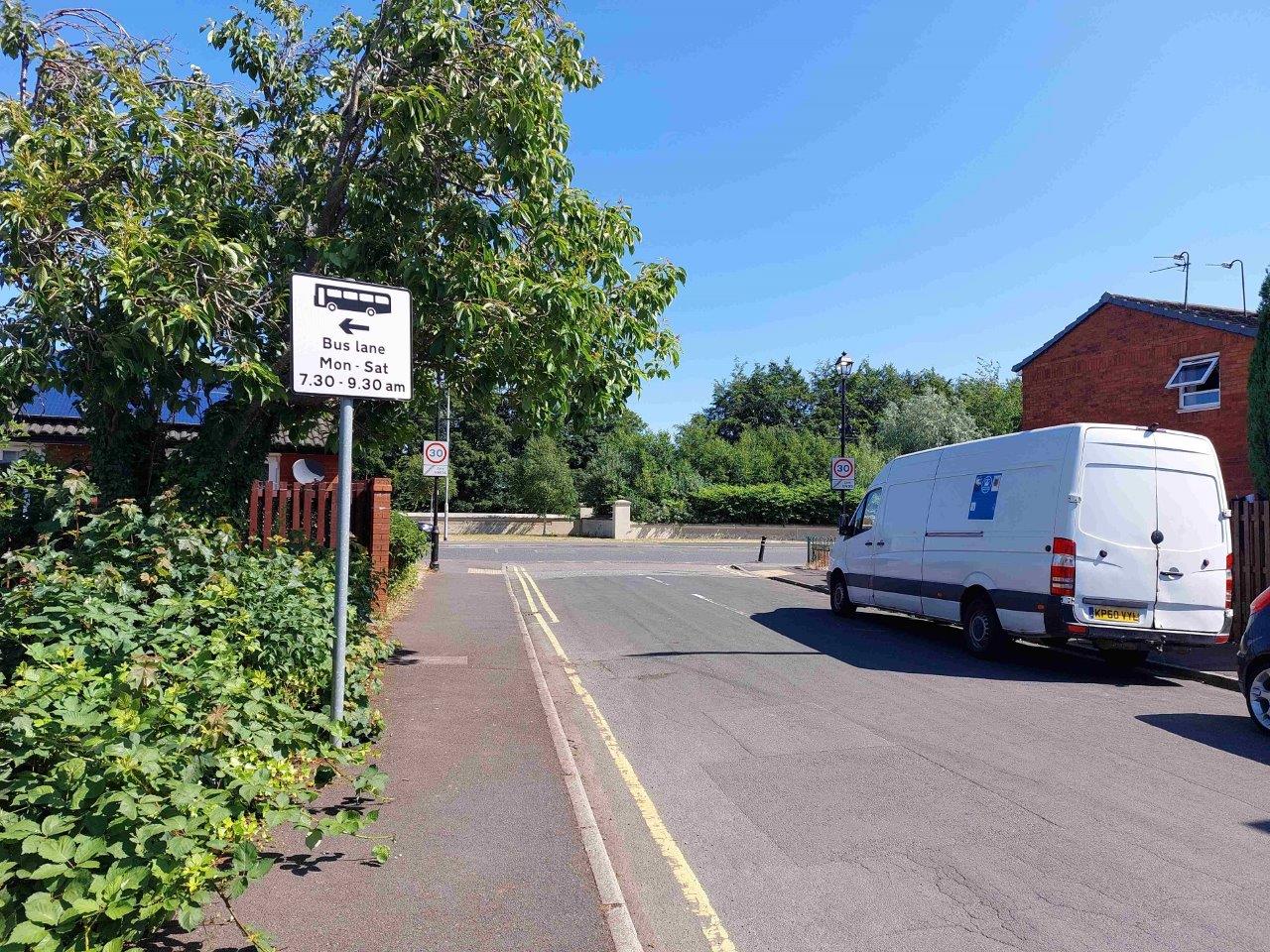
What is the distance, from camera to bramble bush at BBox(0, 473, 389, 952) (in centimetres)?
292

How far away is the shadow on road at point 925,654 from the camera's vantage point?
9.95 metres

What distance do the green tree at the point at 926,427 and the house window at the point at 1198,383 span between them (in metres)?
29.4

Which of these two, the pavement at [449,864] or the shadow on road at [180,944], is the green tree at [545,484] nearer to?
the pavement at [449,864]

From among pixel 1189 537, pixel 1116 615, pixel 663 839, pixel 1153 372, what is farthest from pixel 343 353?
pixel 1153 372

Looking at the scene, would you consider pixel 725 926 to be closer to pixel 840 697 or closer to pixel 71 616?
pixel 71 616

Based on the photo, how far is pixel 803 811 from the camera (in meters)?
5.30

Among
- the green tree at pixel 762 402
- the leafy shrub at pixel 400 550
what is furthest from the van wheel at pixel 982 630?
the green tree at pixel 762 402

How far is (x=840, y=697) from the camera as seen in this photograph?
8.49 meters

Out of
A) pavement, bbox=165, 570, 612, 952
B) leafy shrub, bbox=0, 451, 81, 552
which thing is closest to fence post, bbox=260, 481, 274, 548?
leafy shrub, bbox=0, 451, 81, 552

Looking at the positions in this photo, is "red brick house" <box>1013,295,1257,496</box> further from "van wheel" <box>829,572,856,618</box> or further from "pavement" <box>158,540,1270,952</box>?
"pavement" <box>158,540,1270,952</box>

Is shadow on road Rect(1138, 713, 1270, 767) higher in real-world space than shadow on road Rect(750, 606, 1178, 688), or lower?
higher

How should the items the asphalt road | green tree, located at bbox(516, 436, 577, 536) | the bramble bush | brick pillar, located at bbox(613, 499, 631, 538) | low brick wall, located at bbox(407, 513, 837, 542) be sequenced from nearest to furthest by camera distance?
the bramble bush < the asphalt road < brick pillar, located at bbox(613, 499, 631, 538) < low brick wall, located at bbox(407, 513, 837, 542) < green tree, located at bbox(516, 436, 577, 536)

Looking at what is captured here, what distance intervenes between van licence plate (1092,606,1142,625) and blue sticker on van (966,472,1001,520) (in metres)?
1.77

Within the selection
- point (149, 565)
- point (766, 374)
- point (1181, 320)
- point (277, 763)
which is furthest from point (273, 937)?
point (766, 374)
